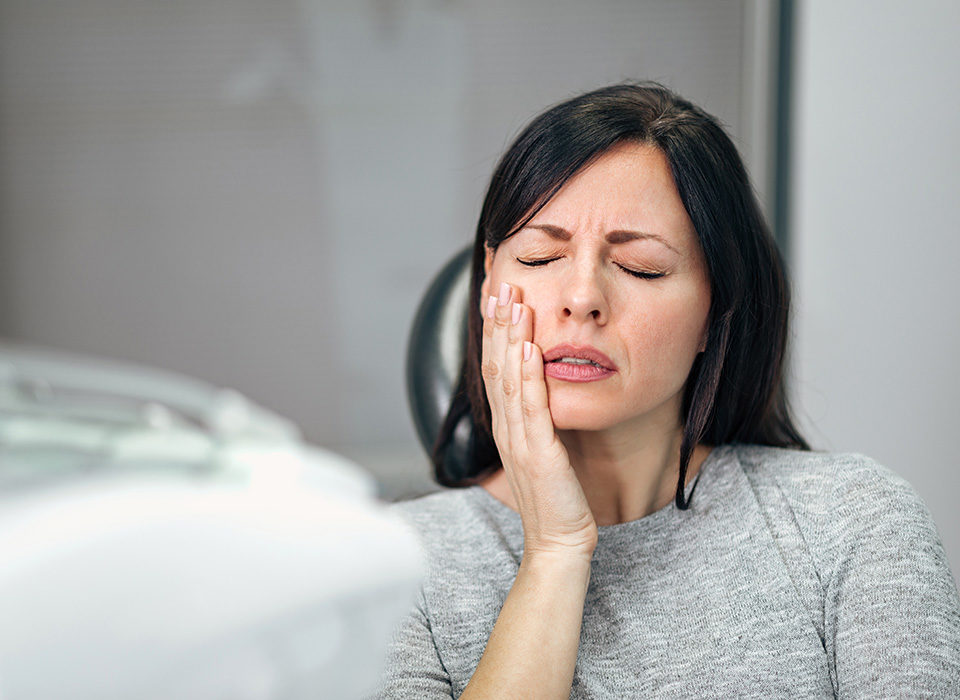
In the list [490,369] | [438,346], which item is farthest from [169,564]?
[438,346]

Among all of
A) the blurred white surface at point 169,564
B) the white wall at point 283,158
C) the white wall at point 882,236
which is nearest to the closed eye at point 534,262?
the blurred white surface at point 169,564

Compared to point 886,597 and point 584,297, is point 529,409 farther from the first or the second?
point 886,597

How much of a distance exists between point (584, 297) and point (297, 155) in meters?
1.62

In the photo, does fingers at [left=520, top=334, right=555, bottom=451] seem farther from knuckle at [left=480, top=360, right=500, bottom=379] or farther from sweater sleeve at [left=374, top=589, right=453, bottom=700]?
Result: sweater sleeve at [left=374, top=589, right=453, bottom=700]

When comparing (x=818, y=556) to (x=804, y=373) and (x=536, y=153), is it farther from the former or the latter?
(x=804, y=373)

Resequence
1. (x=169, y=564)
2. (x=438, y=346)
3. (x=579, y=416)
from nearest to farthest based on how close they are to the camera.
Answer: (x=169, y=564) → (x=579, y=416) → (x=438, y=346)

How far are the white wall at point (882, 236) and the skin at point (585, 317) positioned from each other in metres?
1.16

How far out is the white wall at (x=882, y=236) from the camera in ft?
6.42

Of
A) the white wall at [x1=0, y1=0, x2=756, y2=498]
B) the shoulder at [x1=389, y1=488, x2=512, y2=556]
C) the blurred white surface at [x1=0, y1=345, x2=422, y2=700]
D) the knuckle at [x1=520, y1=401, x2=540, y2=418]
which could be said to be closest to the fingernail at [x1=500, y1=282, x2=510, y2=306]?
the knuckle at [x1=520, y1=401, x2=540, y2=418]

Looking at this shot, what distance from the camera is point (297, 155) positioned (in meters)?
2.31

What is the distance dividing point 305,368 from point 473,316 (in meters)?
1.27

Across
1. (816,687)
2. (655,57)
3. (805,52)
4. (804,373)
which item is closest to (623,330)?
(816,687)

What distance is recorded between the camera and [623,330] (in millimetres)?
903

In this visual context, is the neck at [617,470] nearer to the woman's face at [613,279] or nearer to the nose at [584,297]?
the woman's face at [613,279]
